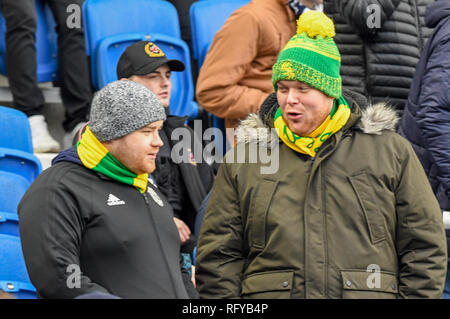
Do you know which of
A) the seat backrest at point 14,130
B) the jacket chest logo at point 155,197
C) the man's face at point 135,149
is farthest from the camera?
the seat backrest at point 14,130

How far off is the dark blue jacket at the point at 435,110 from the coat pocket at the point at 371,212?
→ 36.0 inches

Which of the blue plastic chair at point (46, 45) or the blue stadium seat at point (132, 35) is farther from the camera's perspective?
the blue plastic chair at point (46, 45)

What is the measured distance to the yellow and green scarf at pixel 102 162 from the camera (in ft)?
10.8

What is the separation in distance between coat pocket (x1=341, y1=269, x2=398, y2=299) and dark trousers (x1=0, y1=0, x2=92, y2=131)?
10.3ft

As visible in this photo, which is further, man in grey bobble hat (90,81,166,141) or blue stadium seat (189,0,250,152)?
blue stadium seat (189,0,250,152)

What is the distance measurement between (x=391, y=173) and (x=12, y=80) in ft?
10.3

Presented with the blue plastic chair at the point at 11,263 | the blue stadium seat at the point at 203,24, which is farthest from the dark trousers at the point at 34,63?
the blue plastic chair at the point at 11,263

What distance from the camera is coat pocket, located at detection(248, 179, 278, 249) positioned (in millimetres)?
3434

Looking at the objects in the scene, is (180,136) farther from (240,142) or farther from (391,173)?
(391,173)

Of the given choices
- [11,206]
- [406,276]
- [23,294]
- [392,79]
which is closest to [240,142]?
[406,276]

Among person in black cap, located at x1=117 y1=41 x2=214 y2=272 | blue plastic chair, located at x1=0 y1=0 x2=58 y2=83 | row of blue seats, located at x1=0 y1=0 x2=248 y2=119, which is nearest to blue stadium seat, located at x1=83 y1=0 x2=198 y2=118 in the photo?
row of blue seats, located at x1=0 y1=0 x2=248 y2=119

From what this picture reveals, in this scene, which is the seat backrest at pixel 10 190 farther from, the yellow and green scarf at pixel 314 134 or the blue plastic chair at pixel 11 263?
the yellow and green scarf at pixel 314 134

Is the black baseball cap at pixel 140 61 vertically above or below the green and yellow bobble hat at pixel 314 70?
below

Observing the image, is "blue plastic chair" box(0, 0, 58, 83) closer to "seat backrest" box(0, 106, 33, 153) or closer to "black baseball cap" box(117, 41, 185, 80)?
"seat backrest" box(0, 106, 33, 153)
